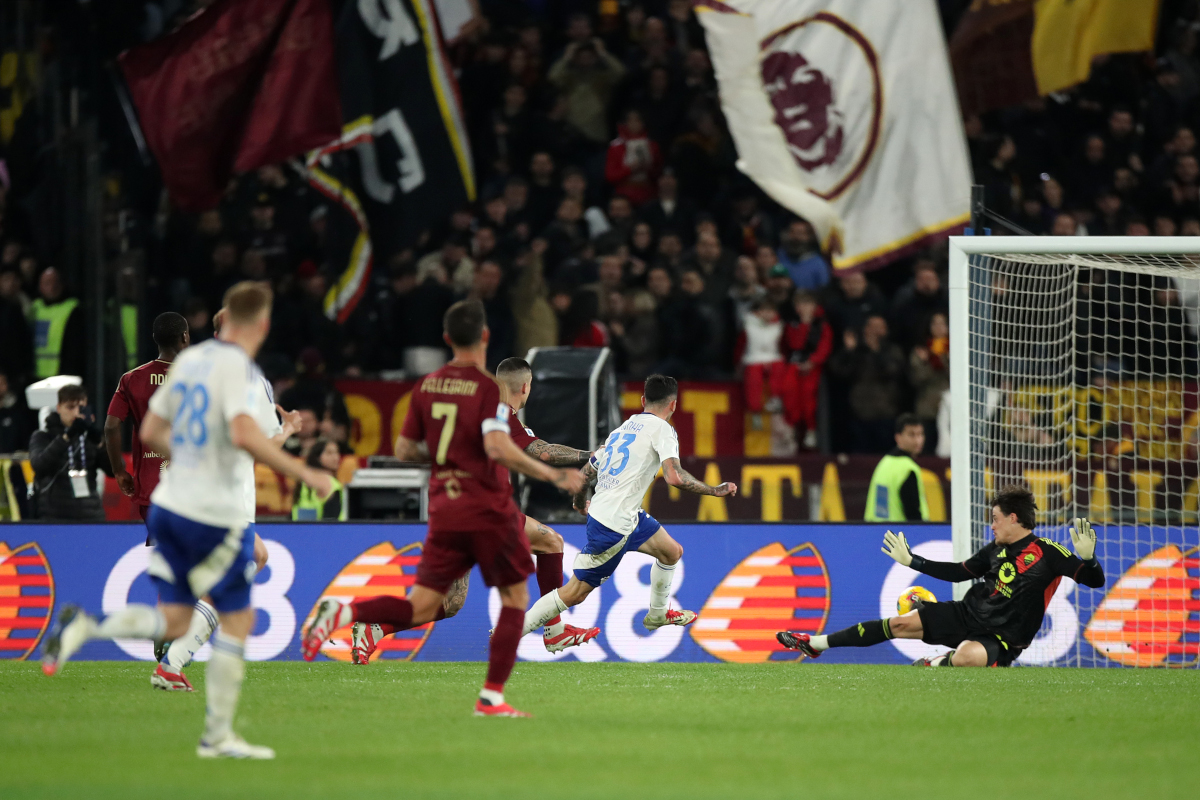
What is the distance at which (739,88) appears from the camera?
16953 millimetres

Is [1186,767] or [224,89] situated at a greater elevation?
[224,89]

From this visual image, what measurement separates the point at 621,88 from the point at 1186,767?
45.5 ft

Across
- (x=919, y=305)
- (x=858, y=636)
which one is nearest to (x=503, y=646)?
(x=858, y=636)

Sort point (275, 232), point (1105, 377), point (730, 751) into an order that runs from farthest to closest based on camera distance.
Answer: point (275, 232), point (1105, 377), point (730, 751)

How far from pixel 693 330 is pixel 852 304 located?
1698 millimetres

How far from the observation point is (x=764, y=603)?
12594 millimetres

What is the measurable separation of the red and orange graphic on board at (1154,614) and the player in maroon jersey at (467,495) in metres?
6.62

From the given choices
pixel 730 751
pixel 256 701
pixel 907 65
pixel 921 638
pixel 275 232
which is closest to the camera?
pixel 730 751

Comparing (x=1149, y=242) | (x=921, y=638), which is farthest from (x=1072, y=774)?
(x=1149, y=242)

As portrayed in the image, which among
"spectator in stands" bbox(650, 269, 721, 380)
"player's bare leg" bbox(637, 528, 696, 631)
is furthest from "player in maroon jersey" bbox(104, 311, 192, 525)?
"spectator in stands" bbox(650, 269, 721, 380)

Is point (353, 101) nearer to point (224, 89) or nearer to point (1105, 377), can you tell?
point (224, 89)

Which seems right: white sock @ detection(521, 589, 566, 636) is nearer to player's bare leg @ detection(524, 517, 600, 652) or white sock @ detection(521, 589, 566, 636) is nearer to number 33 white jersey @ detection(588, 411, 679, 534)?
→ player's bare leg @ detection(524, 517, 600, 652)

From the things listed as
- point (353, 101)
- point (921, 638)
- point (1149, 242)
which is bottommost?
point (921, 638)

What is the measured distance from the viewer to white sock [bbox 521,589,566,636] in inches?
434
